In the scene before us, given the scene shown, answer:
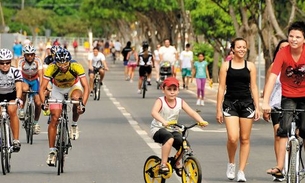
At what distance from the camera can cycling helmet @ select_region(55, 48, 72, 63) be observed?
15306mm

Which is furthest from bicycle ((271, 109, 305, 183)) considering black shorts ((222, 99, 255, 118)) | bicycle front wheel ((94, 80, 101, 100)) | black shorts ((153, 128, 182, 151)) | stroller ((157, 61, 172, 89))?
stroller ((157, 61, 172, 89))

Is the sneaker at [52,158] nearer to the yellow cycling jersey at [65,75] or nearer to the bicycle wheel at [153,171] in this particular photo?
the yellow cycling jersey at [65,75]

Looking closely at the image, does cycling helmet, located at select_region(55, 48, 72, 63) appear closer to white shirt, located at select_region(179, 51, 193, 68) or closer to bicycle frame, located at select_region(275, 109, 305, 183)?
bicycle frame, located at select_region(275, 109, 305, 183)

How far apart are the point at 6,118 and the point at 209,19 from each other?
33.0 m

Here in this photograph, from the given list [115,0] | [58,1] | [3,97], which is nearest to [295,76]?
[3,97]

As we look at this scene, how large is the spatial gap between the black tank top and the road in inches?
41.3

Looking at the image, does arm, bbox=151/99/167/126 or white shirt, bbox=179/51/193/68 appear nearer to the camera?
arm, bbox=151/99/167/126

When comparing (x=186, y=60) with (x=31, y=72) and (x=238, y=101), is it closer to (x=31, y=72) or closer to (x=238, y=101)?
(x=31, y=72)

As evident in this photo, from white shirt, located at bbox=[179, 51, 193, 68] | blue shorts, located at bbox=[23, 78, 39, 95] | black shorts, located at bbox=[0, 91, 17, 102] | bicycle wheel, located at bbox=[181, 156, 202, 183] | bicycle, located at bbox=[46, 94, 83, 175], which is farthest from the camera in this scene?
white shirt, located at bbox=[179, 51, 193, 68]

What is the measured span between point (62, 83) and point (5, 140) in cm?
146

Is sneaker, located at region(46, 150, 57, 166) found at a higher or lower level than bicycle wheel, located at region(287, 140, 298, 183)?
lower

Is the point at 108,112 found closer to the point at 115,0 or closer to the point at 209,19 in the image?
the point at 209,19

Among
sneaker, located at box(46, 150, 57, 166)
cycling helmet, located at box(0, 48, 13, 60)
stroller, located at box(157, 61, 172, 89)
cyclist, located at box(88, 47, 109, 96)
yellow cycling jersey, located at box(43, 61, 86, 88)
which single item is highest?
cycling helmet, located at box(0, 48, 13, 60)

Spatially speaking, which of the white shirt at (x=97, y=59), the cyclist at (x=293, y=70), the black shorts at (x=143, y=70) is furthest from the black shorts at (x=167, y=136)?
the black shorts at (x=143, y=70)
